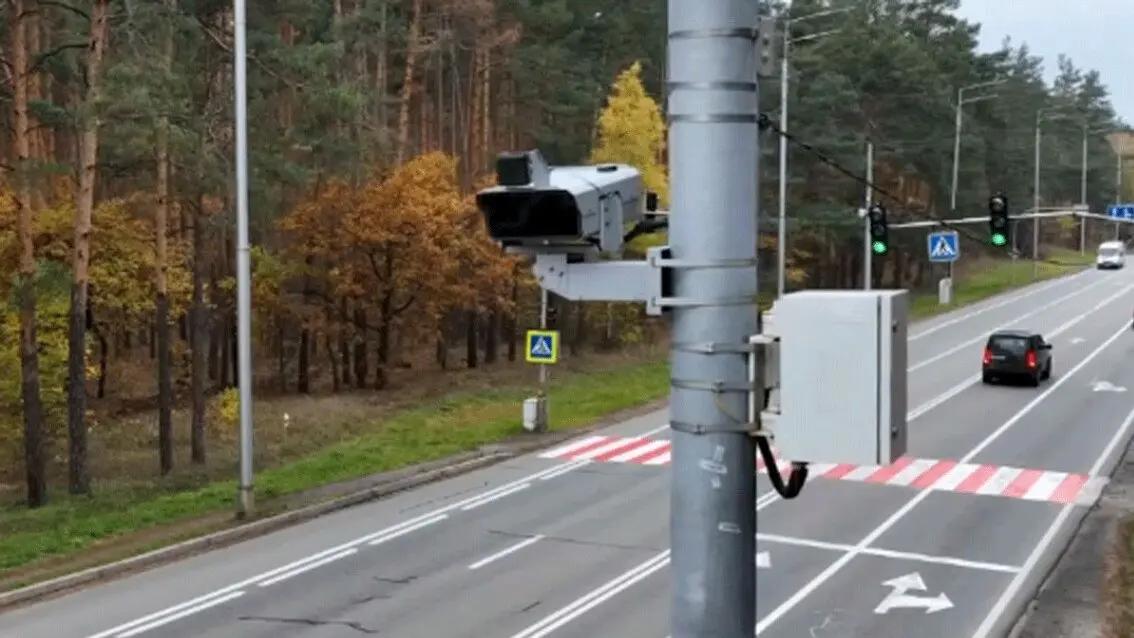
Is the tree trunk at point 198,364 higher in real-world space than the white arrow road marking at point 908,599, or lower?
higher

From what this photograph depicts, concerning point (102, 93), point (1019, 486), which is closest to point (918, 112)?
point (1019, 486)

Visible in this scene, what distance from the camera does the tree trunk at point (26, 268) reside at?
2294 centimetres

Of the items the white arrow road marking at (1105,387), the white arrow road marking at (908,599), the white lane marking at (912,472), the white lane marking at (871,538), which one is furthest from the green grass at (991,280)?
the white arrow road marking at (908,599)

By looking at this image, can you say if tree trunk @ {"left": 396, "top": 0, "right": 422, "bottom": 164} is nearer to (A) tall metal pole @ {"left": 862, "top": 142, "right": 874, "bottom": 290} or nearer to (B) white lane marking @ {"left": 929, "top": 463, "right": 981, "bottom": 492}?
(A) tall metal pole @ {"left": 862, "top": 142, "right": 874, "bottom": 290}

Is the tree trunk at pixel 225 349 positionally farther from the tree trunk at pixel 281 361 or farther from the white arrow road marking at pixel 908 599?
the white arrow road marking at pixel 908 599

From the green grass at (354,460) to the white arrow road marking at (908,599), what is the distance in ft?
36.7

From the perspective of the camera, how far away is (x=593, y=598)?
15.8 meters

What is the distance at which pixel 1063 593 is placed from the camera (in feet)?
51.8

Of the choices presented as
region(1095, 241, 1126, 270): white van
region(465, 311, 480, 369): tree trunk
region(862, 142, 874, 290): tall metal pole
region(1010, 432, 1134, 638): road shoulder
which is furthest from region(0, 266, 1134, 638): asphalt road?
region(1095, 241, 1126, 270): white van

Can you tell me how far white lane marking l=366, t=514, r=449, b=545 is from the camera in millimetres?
19078

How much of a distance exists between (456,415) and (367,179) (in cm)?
936

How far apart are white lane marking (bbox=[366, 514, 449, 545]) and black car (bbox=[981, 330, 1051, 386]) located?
21.6 m

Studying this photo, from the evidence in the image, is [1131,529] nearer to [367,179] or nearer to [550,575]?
[550,575]

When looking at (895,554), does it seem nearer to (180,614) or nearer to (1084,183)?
(180,614)
